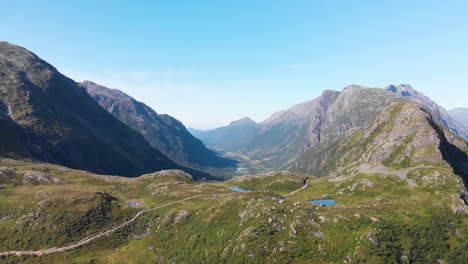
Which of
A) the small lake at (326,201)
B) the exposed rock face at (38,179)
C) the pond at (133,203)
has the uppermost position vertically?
the exposed rock face at (38,179)

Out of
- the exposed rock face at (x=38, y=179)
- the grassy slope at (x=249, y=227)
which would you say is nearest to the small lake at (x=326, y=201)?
the grassy slope at (x=249, y=227)

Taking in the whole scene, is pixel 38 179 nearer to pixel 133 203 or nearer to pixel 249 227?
pixel 133 203

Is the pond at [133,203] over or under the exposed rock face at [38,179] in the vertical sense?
under

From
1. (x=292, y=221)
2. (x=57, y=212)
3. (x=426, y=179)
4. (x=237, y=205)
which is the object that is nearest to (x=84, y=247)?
(x=57, y=212)

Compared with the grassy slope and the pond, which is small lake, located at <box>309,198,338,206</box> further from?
the pond

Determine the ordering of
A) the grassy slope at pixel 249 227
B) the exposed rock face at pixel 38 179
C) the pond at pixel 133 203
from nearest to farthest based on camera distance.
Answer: the grassy slope at pixel 249 227 < the pond at pixel 133 203 < the exposed rock face at pixel 38 179

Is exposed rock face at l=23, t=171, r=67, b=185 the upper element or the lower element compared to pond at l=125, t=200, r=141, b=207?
upper

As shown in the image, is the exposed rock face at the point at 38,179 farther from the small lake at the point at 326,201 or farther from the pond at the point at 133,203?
the small lake at the point at 326,201

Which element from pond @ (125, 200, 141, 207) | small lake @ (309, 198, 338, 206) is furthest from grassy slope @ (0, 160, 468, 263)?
small lake @ (309, 198, 338, 206)

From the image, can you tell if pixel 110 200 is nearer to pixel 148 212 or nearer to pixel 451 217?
pixel 148 212
